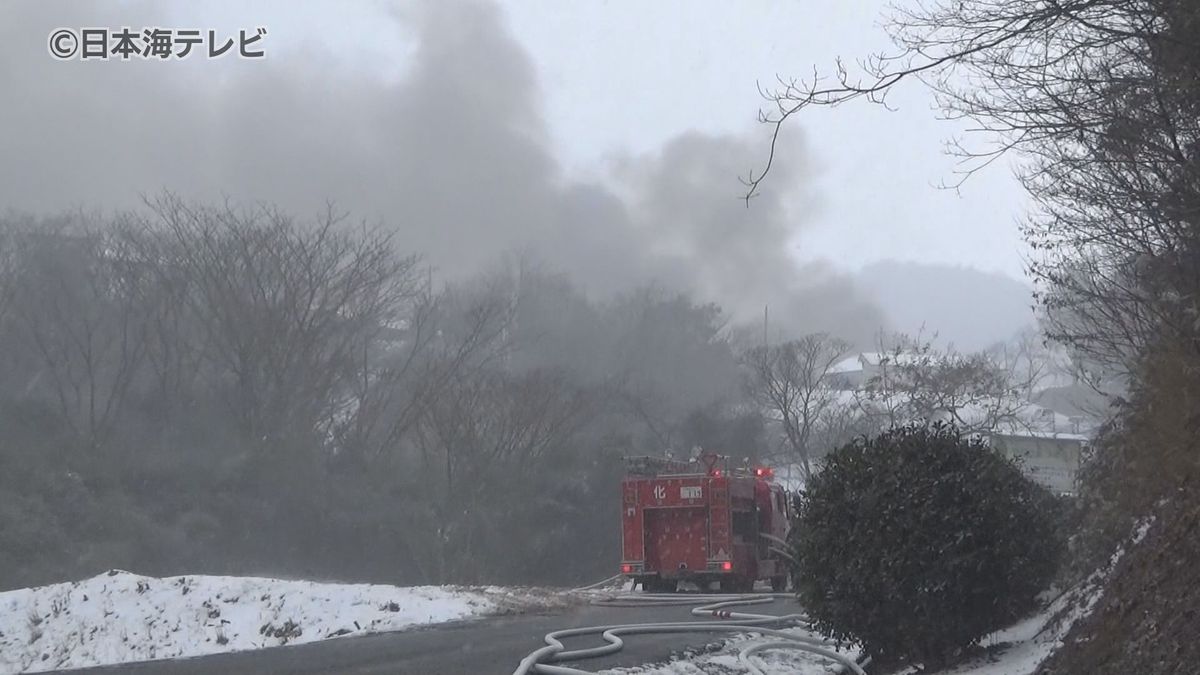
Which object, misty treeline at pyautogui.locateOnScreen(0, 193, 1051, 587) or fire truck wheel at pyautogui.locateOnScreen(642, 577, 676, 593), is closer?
fire truck wheel at pyautogui.locateOnScreen(642, 577, 676, 593)

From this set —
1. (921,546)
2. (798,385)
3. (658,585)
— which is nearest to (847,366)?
(798,385)

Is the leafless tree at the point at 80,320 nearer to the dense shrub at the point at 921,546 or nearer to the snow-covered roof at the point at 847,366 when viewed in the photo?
the snow-covered roof at the point at 847,366

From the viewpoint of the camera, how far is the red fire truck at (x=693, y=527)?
74.4ft

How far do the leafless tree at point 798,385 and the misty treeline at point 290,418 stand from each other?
4.1 inches

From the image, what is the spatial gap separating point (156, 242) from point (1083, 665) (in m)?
35.0

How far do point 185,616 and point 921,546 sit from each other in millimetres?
8993

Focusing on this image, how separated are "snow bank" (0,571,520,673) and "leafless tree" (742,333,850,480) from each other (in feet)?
80.5

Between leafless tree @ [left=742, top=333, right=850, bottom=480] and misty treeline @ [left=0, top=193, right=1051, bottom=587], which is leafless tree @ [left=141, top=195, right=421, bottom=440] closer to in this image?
misty treeline @ [left=0, top=193, right=1051, bottom=587]

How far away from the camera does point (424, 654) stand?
1045 cm

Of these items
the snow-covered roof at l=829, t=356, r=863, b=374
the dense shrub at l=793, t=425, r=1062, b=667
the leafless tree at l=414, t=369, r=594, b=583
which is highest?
the snow-covered roof at l=829, t=356, r=863, b=374

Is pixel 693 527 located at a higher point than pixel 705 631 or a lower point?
higher

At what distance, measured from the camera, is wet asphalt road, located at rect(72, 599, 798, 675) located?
938cm

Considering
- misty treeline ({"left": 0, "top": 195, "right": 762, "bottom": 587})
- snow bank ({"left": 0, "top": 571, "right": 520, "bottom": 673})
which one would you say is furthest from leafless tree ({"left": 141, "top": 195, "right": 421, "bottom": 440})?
snow bank ({"left": 0, "top": 571, "right": 520, "bottom": 673})

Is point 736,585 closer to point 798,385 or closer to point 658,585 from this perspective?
point 658,585
